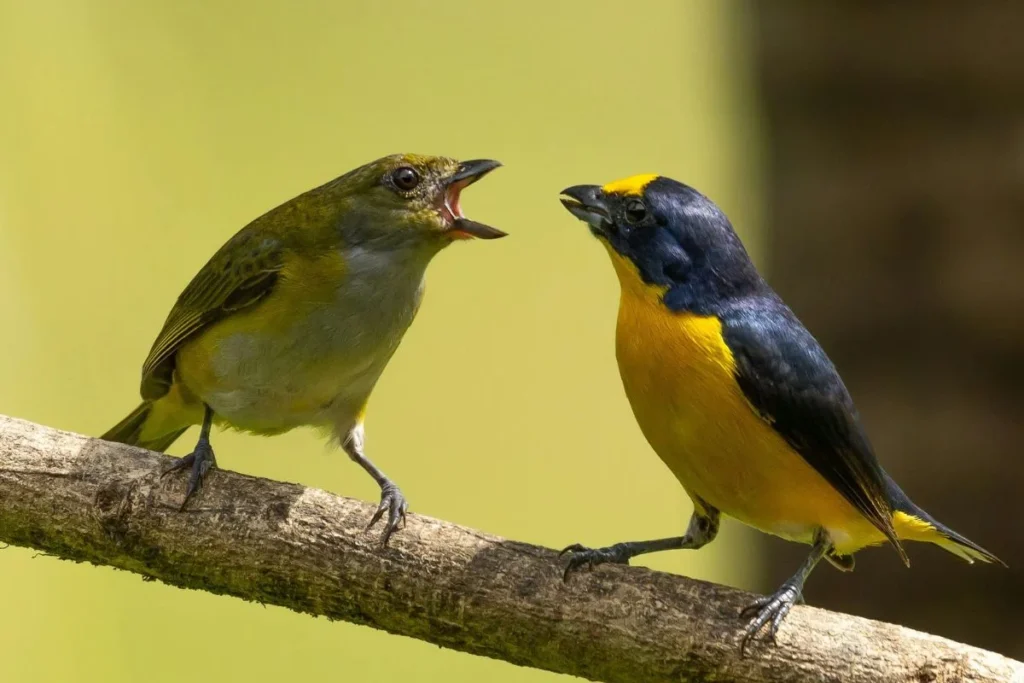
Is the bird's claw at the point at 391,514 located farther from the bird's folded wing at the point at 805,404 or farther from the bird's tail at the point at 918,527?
the bird's tail at the point at 918,527

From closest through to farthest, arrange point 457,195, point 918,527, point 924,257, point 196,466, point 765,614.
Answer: point 765,614 → point 196,466 → point 918,527 → point 457,195 → point 924,257

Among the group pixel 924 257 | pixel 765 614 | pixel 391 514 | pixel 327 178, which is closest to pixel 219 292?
pixel 391 514

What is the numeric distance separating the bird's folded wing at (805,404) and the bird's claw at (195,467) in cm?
150

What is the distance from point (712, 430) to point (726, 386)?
0.42ft

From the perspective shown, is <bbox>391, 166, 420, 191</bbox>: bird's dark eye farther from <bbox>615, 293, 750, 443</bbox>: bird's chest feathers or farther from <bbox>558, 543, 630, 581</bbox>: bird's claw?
<bbox>558, 543, 630, 581</bbox>: bird's claw

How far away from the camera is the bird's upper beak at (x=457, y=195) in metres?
3.48

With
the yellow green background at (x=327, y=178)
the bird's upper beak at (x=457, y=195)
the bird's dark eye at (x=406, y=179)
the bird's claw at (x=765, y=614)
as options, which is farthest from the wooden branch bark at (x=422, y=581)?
the yellow green background at (x=327, y=178)

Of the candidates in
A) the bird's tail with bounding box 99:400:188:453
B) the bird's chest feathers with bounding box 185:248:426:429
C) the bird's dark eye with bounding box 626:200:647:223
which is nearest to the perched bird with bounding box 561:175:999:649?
the bird's dark eye with bounding box 626:200:647:223

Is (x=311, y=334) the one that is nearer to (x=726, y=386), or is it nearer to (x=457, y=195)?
(x=457, y=195)

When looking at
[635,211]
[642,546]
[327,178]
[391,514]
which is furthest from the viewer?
[327,178]

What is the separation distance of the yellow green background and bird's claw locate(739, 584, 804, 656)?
81.7 inches

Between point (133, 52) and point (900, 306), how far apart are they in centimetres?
385

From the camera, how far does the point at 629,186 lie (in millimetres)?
3316

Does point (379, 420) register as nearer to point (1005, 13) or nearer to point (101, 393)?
point (101, 393)
